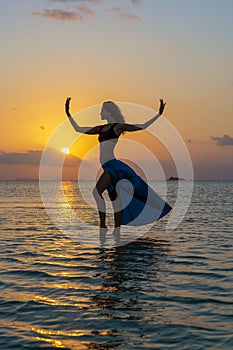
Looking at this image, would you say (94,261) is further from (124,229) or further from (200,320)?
(124,229)

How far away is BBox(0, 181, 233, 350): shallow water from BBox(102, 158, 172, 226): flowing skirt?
4.53ft

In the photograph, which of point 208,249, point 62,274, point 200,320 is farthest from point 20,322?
point 208,249

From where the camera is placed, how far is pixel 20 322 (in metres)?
5.19

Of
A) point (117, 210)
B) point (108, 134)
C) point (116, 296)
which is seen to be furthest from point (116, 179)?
point (116, 296)

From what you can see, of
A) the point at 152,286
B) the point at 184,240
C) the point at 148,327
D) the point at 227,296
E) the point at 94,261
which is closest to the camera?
the point at 148,327

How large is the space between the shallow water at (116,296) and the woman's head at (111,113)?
9.97 feet

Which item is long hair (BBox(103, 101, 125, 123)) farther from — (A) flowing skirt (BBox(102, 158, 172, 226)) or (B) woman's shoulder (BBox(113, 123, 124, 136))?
(A) flowing skirt (BBox(102, 158, 172, 226))

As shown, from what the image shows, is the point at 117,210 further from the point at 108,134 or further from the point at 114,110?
the point at 114,110

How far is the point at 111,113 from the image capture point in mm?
11758

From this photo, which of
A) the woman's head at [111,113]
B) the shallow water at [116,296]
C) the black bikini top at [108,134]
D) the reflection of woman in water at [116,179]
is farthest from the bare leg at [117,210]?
the woman's head at [111,113]

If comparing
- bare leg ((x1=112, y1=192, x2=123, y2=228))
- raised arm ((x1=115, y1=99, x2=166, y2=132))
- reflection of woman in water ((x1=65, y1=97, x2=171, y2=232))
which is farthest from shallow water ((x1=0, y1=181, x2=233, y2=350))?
raised arm ((x1=115, y1=99, x2=166, y2=132))

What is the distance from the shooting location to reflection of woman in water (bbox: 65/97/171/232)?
11.8 metres

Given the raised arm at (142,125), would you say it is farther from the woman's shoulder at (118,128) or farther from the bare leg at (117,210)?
the bare leg at (117,210)

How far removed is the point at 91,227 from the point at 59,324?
1035 centimetres
